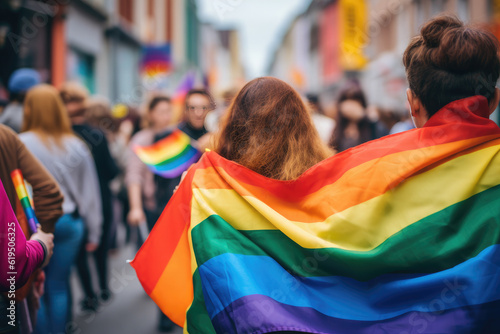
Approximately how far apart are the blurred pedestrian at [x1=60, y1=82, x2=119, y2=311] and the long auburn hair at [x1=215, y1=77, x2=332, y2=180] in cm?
273

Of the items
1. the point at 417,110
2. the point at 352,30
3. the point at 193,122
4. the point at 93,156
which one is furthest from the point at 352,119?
the point at 352,30

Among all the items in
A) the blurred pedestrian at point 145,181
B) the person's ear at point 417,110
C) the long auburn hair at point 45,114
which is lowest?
the blurred pedestrian at point 145,181

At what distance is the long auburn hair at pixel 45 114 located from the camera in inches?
134

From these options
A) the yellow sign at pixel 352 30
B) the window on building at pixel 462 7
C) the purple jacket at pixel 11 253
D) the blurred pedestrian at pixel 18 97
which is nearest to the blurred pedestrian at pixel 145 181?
the blurred pedestrian at pixel 18 97

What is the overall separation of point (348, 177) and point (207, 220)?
531mm

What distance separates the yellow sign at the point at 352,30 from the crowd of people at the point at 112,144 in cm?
1606

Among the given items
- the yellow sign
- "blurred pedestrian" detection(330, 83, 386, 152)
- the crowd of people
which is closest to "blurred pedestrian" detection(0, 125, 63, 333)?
the crowd of people

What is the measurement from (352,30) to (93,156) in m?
19.1

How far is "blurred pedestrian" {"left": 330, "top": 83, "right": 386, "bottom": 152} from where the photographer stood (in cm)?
506

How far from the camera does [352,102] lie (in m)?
5.06

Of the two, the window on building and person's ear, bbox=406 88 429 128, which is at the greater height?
the window on building

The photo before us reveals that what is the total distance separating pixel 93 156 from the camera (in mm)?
4672

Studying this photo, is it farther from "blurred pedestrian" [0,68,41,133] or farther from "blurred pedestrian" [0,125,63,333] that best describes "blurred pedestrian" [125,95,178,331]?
"blurred pedestrian" [0,125,63,333]

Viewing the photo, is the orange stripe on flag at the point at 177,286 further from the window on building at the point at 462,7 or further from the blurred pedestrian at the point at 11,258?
the window on building at the point at 462,7
